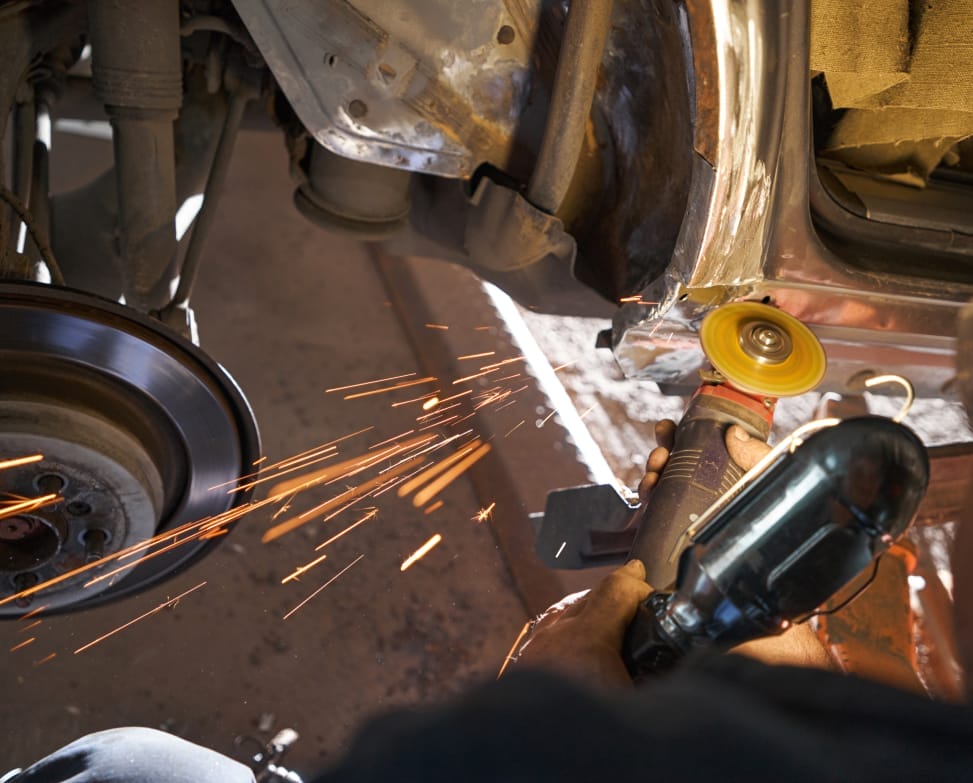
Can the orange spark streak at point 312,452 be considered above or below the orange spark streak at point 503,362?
below

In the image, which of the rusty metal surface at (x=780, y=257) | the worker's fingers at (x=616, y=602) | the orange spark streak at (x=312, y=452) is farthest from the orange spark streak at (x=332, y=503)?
the worker's fingers at (x=616, y=602)

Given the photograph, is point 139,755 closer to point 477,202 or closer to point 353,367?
point 477,202

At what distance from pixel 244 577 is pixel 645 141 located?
1.37 metres

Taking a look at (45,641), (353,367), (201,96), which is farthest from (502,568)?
(201,96)

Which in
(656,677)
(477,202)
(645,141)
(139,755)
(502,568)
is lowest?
(502,568)

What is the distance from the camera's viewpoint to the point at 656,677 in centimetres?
97

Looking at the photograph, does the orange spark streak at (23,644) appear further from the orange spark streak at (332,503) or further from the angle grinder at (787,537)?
the angle grinder at (787,537)

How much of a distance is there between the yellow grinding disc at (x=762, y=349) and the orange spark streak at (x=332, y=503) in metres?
1.20

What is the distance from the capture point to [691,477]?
4.85 ft

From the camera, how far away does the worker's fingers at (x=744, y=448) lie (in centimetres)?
147

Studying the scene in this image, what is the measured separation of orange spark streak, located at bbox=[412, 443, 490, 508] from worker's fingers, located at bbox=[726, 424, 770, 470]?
114 centimetres

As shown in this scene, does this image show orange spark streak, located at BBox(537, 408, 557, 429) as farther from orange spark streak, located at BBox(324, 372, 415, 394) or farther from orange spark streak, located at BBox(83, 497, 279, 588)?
orange spark streak, located at BBox(83, 497, 279, 588)

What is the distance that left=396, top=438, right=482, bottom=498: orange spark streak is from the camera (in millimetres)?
2461

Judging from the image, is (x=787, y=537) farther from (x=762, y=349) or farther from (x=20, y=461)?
(x=20, y=461)
